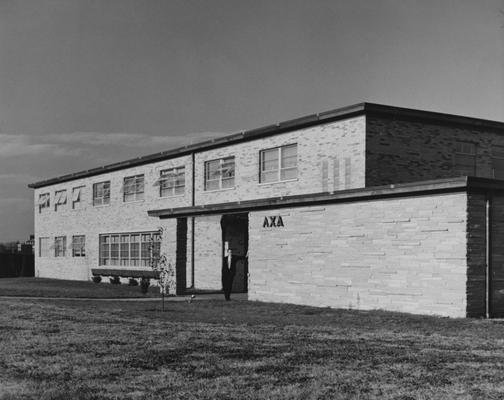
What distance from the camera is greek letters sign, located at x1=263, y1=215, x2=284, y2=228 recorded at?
22509 millimetres

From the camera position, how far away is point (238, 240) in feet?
97.6

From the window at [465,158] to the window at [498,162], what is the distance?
0.99 m

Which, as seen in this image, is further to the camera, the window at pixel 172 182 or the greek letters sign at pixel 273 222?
the window at pixel 172 182

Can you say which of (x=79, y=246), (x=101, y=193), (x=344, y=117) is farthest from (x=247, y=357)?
(x=79, y=246)

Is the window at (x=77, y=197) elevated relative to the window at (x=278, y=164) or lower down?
lower down

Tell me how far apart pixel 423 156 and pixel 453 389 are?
16.5 m

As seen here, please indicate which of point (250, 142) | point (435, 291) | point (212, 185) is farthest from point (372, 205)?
point (212, 185)

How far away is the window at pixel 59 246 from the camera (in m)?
45.2

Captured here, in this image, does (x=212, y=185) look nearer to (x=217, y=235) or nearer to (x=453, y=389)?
(x=217, y=235)

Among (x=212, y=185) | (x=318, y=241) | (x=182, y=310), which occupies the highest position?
(x=212, y=185)

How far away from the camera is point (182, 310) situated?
1950cm

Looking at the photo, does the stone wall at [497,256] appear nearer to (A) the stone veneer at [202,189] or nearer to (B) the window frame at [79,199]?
(A) the stone veneer at [202,189]

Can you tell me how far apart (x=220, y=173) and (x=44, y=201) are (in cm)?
2176

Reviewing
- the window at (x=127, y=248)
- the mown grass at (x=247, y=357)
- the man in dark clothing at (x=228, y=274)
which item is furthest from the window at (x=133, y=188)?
the mown grass at (x=247, y=357)
